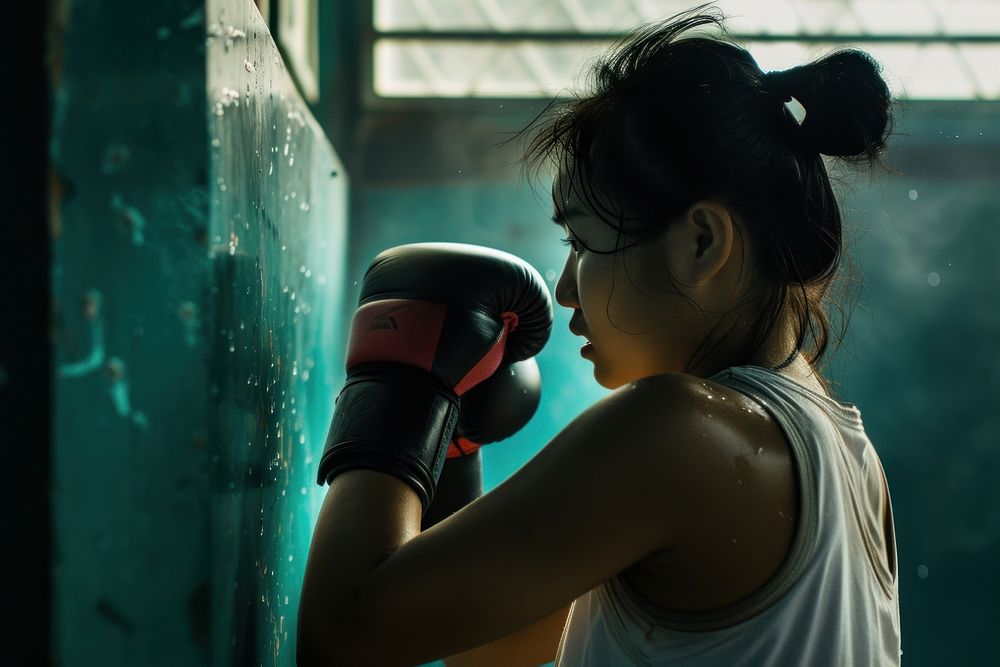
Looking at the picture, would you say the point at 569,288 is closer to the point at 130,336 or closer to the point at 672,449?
the point at 672,449

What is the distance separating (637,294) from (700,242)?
0.08 m

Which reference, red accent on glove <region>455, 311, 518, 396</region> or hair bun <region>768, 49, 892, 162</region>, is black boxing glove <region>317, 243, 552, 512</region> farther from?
hair bun <region>768, 49, 892, 162</region>

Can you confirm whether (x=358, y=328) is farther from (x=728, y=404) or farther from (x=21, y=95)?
(x=21, y=95)

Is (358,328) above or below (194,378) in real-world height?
above

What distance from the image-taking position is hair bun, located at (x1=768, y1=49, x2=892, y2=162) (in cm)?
92

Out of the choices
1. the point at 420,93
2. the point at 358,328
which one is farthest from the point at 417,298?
the point at 420,93

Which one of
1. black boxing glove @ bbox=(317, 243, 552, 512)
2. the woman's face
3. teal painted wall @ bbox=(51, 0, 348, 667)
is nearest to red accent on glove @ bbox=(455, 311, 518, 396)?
black boxing glove @ bbox=(317, 243, 552, 512)

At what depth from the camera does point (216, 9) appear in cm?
56

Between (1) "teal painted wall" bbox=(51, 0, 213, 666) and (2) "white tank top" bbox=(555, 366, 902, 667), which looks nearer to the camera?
(1) "teal painted wall" bbox=(51, 0, 213, 666)

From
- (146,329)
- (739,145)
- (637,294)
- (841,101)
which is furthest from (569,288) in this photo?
(146,329)

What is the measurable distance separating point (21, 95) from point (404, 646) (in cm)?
47

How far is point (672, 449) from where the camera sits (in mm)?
688

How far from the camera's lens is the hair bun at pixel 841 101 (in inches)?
36.4

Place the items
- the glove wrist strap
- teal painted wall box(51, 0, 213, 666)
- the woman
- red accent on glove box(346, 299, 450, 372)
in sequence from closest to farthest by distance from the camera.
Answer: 1. teal painted wall box(51, 0, 213, 666)
2. the woman
3. the glove wrist strap
4. red accent on glove box(346, 299, 450, 372)
